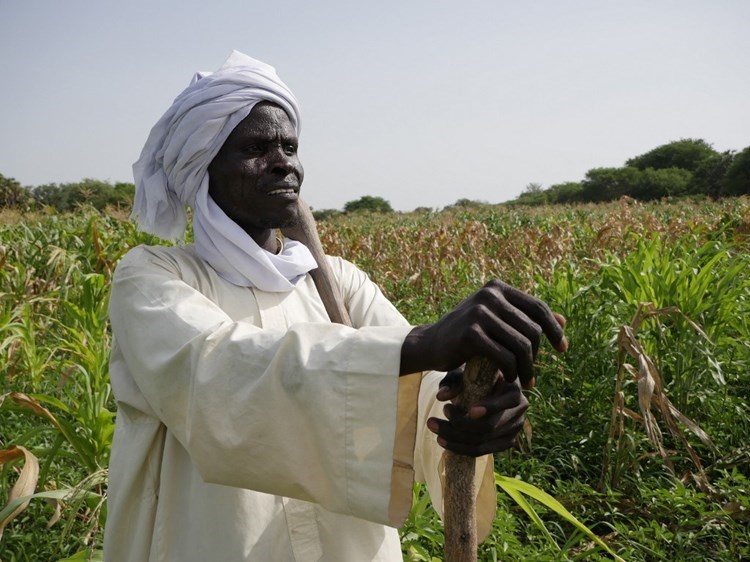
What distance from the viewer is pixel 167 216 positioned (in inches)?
64.1

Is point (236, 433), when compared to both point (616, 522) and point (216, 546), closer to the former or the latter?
point (216, 546)

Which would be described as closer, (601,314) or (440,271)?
(601,314)

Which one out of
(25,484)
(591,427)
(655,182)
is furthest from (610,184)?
(25,484)

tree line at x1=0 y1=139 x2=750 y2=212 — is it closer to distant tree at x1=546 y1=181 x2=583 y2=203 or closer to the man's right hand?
distant tree at x1=546 y1=181 x2=583 y2=203

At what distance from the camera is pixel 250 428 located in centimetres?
108

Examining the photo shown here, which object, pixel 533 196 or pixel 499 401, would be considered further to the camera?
pixel 533 196

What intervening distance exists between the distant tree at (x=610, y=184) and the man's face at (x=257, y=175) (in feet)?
119

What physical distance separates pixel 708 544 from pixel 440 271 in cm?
376

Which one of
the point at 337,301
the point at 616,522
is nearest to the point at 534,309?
the point at 337,301

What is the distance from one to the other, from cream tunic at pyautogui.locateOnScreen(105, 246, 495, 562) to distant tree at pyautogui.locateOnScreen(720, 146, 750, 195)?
1223 inches

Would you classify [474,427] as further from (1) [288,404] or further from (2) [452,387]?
(1) [288,404]

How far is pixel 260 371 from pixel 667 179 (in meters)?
36.6

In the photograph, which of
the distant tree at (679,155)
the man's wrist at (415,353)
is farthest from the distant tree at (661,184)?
the man's wrist at (415,353)

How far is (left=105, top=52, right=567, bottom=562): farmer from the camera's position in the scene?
1.05 meters
